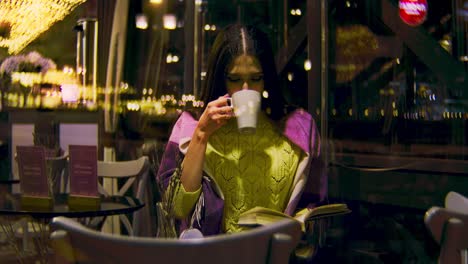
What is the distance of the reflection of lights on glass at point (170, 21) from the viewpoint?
3.50 meters

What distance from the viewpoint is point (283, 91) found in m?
1.78

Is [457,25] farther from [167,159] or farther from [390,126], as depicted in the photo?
[167,159]

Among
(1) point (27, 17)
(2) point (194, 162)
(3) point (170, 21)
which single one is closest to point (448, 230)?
(2) point (194, 162)

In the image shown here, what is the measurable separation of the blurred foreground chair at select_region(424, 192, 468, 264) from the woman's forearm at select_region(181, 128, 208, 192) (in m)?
0.58

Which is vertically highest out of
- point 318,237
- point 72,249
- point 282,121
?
point 282,121

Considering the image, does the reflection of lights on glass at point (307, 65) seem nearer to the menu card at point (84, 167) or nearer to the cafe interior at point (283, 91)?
the cafe interior at point (283, 91)

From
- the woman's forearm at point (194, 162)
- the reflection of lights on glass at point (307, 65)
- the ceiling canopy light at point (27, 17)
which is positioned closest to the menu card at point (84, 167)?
the woman's forearm at point (194, 162)

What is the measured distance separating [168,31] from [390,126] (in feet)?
5.00

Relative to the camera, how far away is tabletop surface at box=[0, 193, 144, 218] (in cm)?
200

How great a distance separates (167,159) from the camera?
1.60m

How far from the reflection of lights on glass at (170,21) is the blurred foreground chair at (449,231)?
2.60 m

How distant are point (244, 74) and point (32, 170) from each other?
1028mm

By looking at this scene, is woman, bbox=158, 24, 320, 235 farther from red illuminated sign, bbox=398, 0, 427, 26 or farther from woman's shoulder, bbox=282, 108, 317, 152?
red illuminated sign, bbox=398, 0, 427, 26

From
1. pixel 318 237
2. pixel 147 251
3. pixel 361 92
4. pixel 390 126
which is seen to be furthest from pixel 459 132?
pixel 147 251
